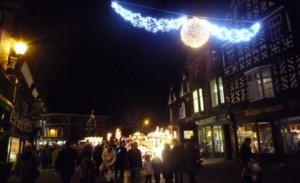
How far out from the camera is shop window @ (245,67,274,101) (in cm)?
1820

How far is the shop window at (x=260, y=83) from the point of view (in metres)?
18.2

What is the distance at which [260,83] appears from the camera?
18859 mm

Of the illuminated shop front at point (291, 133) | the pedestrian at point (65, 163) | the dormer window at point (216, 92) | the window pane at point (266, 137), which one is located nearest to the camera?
the pedestrian at point (65, 163)

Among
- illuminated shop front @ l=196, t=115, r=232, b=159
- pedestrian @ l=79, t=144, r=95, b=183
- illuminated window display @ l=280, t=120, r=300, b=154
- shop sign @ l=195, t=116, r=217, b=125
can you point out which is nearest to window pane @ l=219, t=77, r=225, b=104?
illuminated shop front @ l=196, t=115, r=232, b=159

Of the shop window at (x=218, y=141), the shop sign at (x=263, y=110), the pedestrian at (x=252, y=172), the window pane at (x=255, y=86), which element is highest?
the window pane at (x=255, y=86)

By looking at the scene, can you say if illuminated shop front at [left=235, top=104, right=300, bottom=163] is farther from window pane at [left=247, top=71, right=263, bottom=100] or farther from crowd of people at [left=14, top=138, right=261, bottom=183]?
crowd of people at [left=14, top=138, right=261, bottom=183]

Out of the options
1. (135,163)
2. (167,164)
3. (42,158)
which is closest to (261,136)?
(167,164)

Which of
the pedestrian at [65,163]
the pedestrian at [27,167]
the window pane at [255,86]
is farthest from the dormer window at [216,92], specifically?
the pedestrian at [27,167]

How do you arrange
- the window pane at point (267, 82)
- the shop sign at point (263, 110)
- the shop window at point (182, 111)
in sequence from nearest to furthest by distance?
the shop sign at point (263, 110) → the window pane at point (267, 82) → the shop window at point (182, 111)

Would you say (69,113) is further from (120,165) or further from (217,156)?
(120,165)

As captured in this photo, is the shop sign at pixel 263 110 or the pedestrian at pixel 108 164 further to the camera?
the shop sign at pixel 263 110

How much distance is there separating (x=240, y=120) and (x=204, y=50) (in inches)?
349

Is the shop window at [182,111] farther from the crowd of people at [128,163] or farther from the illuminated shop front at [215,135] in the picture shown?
the crowd of people at [128,163]

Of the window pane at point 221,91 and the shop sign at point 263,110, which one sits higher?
the window pane at point 221,91
